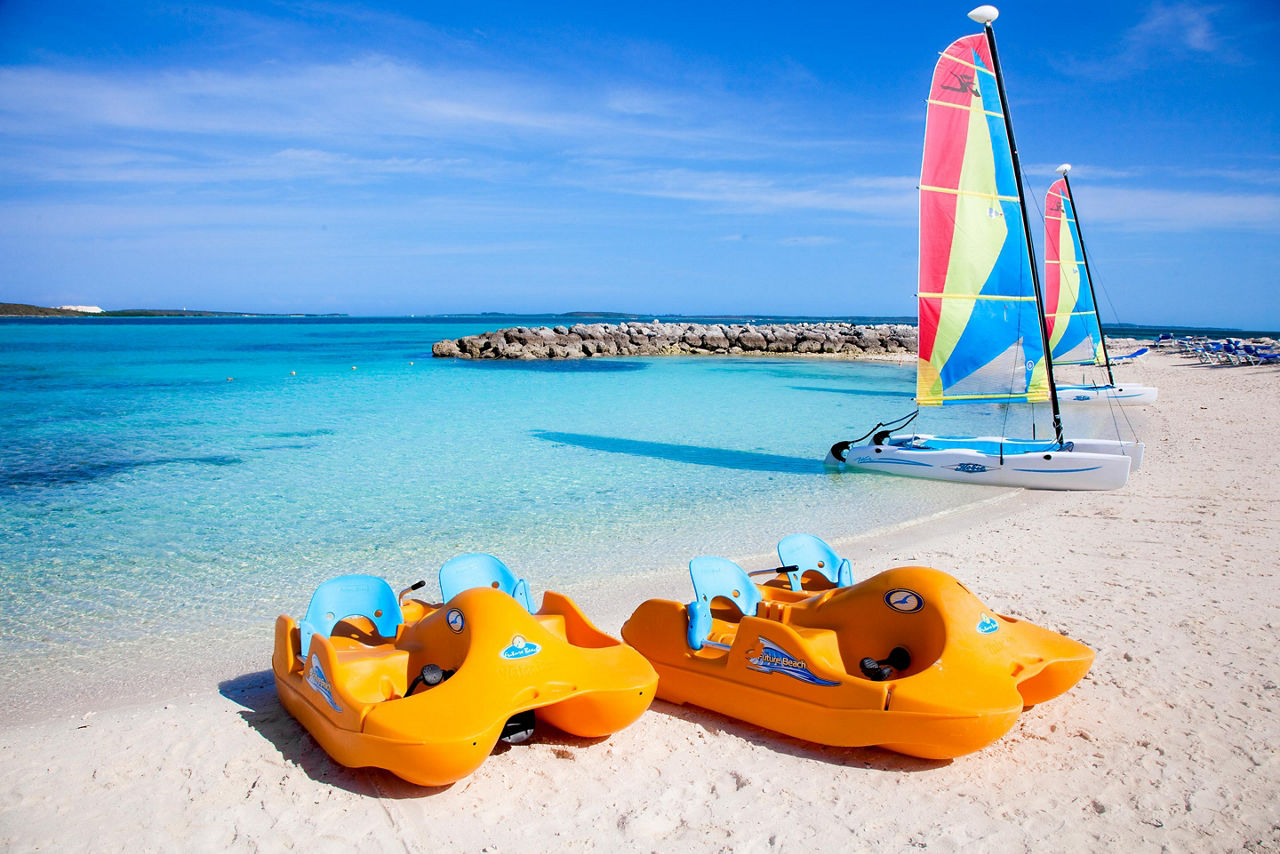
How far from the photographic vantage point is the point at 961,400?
12797 mm

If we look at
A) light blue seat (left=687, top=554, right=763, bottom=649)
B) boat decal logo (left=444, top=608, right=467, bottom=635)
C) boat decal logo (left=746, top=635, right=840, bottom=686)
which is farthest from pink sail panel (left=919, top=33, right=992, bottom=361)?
boat decal logo (left=444, top=608, right=467, bottom=635)

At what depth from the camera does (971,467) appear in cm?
1209

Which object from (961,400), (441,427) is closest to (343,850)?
(961,400)

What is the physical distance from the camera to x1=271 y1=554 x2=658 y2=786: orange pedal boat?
3.65 metres

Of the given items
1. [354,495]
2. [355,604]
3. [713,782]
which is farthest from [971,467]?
[355,604]

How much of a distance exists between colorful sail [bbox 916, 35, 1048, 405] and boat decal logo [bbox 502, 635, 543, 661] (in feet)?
32.4

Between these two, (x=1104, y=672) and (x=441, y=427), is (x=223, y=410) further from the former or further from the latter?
(x=1104, y=672)

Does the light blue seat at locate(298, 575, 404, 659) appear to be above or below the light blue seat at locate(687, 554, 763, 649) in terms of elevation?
below

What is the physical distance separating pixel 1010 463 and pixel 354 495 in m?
9.65

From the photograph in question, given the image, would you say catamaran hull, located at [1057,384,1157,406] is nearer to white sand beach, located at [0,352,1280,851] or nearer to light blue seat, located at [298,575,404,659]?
white sand beach, located at [0,352,1280,851]

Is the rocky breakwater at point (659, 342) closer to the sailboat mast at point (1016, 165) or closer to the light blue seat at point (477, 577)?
the sailboat mast at point (1016, 165)

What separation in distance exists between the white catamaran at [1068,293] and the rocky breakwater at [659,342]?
83.2ft

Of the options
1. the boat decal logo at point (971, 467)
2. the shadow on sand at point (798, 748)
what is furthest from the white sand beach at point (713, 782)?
the boat decal logo at point (971, 467)

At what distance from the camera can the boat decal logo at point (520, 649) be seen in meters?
3.93
